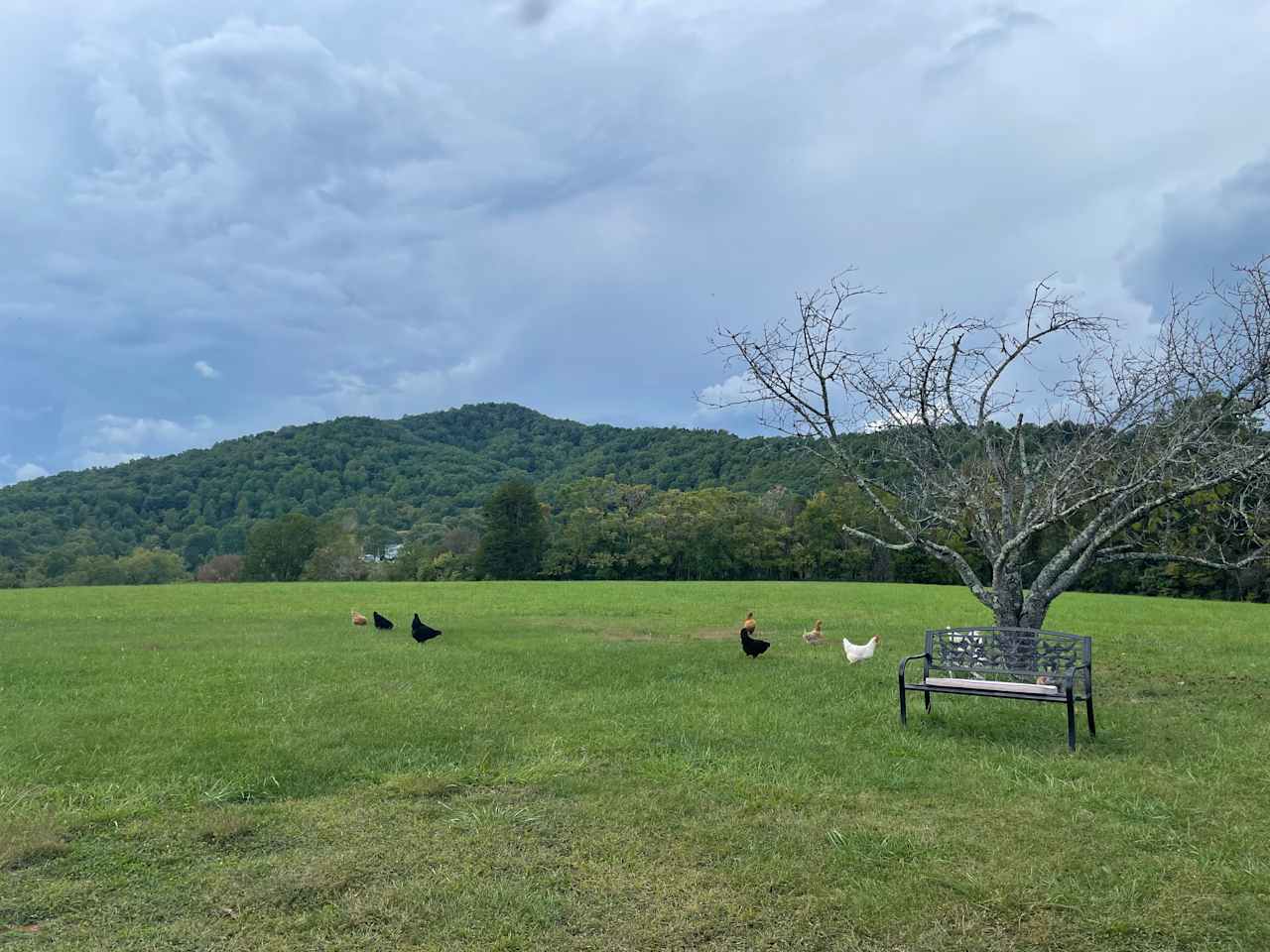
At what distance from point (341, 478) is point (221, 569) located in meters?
18.0

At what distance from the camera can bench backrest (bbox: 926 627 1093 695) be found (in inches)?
331

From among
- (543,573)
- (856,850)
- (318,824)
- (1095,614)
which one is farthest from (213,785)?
(543,573)

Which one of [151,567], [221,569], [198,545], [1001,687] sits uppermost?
[198,545]

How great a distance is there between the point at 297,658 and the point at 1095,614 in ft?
69.7

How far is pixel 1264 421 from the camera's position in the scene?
10711 mm

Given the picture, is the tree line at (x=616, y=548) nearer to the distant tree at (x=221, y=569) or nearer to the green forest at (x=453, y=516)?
the green forest at (x=453, y=516)

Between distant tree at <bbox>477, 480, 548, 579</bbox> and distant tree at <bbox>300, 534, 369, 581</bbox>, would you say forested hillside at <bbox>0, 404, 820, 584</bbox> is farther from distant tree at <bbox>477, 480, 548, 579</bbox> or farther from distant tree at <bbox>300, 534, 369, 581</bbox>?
distant tree at <bbox>477, 480, 548, 579</bbox>

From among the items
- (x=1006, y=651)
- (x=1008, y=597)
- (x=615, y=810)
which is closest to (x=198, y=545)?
(x=1008, y=597)

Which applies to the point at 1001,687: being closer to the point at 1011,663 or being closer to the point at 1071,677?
the point at 1071,677

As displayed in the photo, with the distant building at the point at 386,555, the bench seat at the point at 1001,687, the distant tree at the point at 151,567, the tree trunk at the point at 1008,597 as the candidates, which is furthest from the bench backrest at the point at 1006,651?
the distant building at the point at 386,555

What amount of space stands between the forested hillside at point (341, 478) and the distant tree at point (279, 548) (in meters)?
4.90

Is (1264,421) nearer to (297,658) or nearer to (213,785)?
(213,785)

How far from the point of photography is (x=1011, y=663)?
348 inches

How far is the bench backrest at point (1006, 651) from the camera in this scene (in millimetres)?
8396
